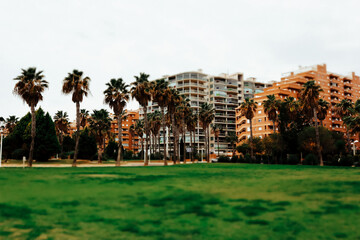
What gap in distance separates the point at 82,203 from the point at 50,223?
9.71ft

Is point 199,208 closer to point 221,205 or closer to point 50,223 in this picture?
point 221,205

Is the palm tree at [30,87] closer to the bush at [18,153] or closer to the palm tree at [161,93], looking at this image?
the palm tree at [161,93]

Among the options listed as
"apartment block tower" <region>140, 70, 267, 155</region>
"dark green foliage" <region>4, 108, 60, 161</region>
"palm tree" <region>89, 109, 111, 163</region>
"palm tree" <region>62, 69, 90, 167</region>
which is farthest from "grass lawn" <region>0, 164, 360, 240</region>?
"apartment block tower" <region>140, 70, 267, 155</region>

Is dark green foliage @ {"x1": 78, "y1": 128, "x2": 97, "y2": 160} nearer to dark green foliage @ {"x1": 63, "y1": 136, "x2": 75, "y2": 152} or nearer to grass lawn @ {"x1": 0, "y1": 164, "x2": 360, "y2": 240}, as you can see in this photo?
dark green foliage @ {"x1": 63, "y1": 136, "x2": 75, "y2": 152}

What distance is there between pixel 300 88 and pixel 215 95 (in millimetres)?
47757

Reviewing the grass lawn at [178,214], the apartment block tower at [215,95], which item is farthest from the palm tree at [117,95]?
the apartment block tower at [215,95]

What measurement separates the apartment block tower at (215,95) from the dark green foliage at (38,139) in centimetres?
7379

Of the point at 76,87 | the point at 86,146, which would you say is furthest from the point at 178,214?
the point at 86,146

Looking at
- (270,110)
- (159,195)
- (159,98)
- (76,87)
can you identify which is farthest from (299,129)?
(159,195)

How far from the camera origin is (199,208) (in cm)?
1230

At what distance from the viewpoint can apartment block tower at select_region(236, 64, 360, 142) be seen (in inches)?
4622

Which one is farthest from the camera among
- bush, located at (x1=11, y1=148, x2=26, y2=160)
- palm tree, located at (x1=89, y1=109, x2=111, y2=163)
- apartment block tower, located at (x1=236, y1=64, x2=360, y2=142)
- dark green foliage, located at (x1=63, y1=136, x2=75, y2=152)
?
dark green foliage, located at (x1=63, y1=136, x2=75, y2=152)

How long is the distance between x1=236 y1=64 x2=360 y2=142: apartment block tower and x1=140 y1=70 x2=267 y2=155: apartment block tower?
1799 cm

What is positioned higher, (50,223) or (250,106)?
(250,106)
